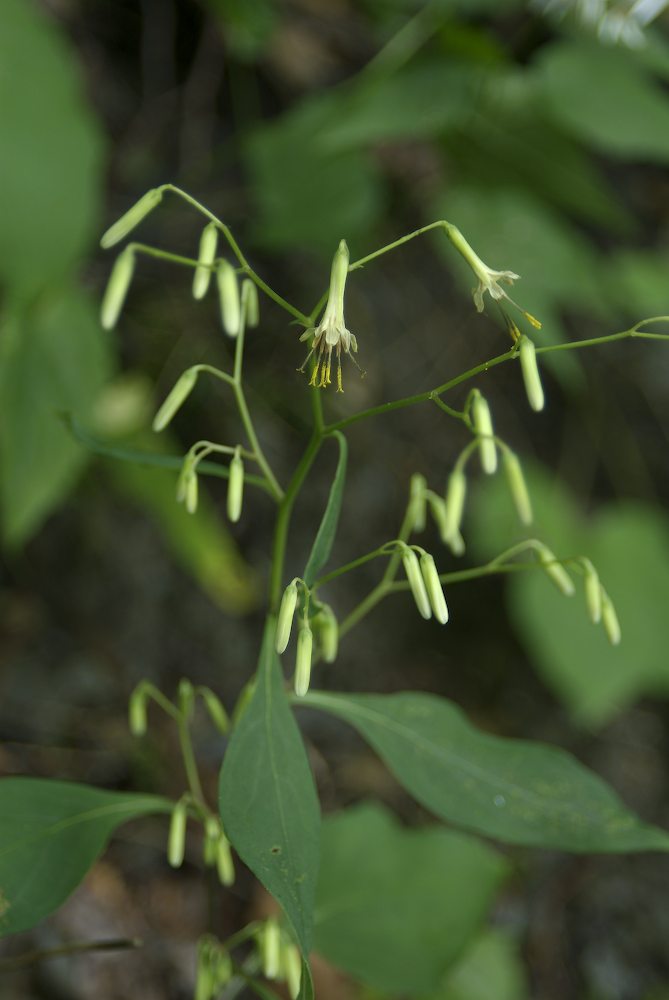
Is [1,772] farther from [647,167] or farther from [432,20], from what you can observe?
[647,167]

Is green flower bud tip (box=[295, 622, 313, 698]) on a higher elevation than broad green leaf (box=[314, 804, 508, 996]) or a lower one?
higher

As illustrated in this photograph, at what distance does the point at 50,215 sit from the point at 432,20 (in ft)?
3.90

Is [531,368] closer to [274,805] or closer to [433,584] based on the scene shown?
[433,584]

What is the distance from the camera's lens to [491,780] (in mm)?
1141

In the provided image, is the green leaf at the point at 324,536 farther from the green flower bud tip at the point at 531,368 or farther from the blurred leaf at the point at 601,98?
the blurred leaf at the point at 601,98

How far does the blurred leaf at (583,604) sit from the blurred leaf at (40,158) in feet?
4.44

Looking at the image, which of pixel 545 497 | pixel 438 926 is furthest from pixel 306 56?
pixel 438 926

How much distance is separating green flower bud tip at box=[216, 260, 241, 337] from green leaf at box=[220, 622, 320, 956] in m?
0.40

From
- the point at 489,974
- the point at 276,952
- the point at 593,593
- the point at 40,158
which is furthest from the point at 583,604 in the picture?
the point at 40,158

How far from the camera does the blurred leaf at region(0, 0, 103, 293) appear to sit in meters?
2.14

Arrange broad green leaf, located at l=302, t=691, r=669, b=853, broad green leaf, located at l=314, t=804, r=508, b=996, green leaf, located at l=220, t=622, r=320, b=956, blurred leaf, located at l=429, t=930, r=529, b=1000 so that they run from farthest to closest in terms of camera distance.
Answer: blurred leaf, located at l=429, t=930, r=529, b=1000
broad green leaf, located at l=314, t=804, r=508, b=996
broad green leaf, located at l=302, t=691, r=669, b=853
green leaf, located at l=220, t=622, r=320, b=956

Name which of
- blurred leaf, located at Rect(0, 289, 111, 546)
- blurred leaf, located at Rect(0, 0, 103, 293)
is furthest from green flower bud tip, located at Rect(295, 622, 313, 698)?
blurred leaf, located at Rect(0, 0, 103, 293)

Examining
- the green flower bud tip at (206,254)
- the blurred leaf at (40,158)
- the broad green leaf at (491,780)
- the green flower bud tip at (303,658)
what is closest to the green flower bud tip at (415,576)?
the green flower bud tip at (303,658)

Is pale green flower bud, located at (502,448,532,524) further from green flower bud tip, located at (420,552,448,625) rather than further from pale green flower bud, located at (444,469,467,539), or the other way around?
green flower bud tip, located at (420,552,448,625)
